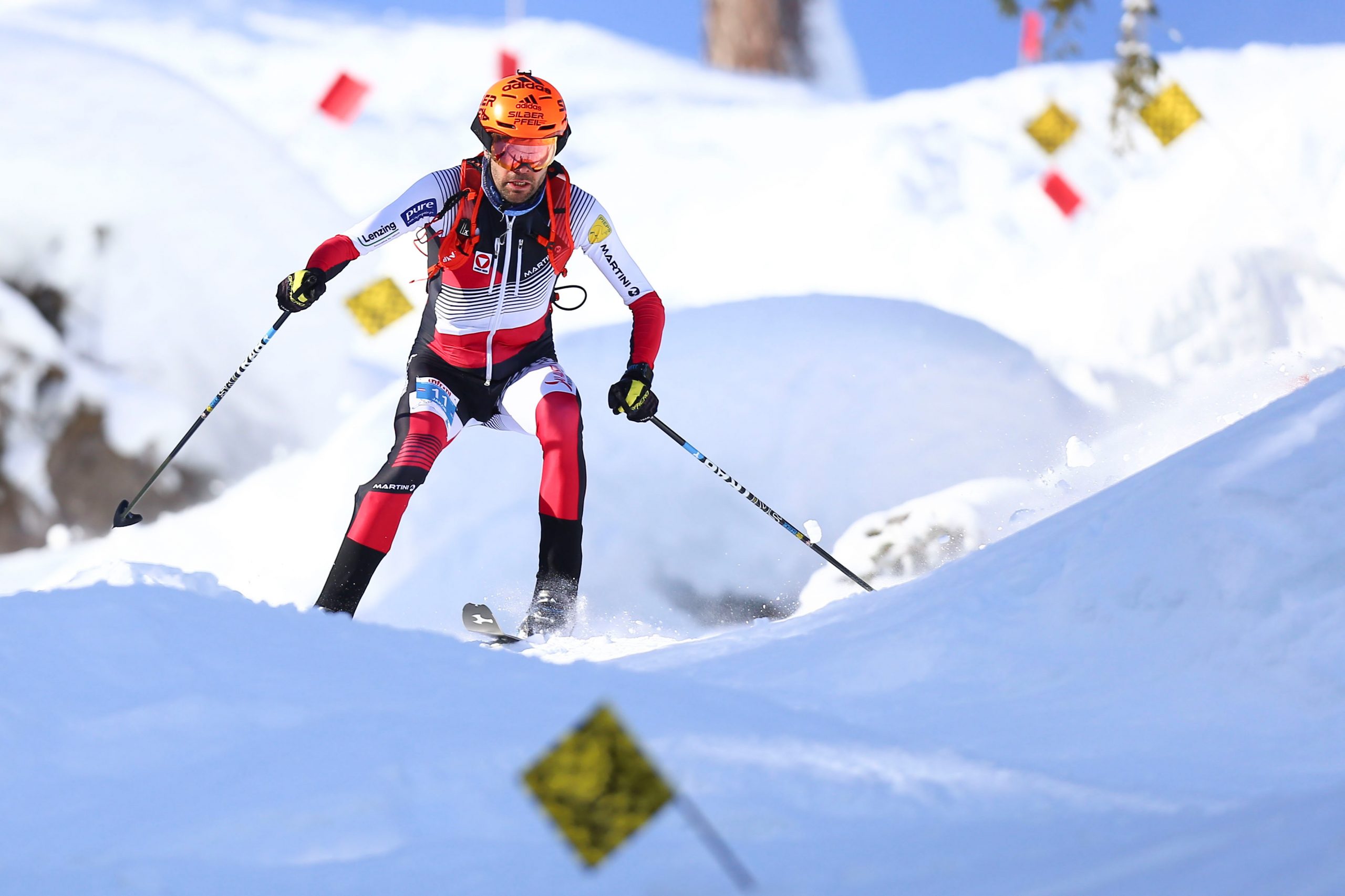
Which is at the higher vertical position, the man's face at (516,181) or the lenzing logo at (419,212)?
the lenzing logo at (419,212)

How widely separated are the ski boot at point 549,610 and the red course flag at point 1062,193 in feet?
25.8

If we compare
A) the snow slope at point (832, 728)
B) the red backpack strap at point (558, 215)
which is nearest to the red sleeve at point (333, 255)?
the red backpack strap at point (558, 215)

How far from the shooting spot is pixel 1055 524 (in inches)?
130

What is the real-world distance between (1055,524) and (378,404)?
5.51 meters

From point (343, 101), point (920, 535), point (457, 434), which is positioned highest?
point (343, 101)

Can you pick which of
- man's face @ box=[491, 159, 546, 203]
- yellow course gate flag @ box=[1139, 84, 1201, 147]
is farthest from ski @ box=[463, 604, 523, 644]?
yellow course gate flag @ box=[1139, 84, 1201, 147]

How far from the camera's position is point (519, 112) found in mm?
4168

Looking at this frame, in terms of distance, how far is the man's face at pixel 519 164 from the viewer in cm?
422

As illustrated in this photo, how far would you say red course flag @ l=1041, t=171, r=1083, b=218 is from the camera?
10.6 m

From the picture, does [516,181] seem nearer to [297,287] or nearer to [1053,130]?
[297,287]

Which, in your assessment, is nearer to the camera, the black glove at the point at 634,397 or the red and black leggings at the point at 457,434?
the red and black leggings at the point at 457,434

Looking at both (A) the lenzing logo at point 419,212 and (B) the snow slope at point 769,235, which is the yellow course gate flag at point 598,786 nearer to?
(A) the lenzing logo at point 419,212

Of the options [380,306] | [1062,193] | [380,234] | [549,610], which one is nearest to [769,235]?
[1062,193]

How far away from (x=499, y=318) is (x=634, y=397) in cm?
61
